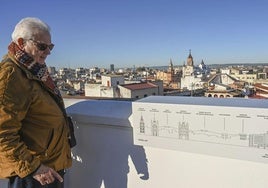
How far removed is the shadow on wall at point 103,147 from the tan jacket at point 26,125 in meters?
0.39

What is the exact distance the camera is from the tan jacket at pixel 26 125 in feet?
4.25

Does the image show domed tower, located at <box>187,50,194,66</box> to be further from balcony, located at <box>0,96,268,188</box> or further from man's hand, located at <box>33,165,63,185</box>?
man's hand, located at <box>33,165,63,185</box>

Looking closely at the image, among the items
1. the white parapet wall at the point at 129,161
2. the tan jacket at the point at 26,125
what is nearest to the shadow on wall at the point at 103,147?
the white parapet wall at the point at 129,161

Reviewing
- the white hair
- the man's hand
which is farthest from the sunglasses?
the man's hand

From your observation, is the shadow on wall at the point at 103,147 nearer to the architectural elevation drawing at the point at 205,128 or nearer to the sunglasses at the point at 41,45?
the architectural elevation drawing at the point at 205,128

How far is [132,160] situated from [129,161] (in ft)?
0.10

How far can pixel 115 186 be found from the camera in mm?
Answer: 2035

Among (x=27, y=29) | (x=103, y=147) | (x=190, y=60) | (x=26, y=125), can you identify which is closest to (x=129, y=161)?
(x=103, y=147)

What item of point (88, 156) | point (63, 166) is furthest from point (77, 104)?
point (63, 166)

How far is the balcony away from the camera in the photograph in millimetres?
1528

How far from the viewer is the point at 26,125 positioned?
57.6 inches

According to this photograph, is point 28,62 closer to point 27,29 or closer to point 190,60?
point 27,29

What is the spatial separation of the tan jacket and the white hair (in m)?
0.13

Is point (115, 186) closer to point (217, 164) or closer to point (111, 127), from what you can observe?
point (111, 127)
